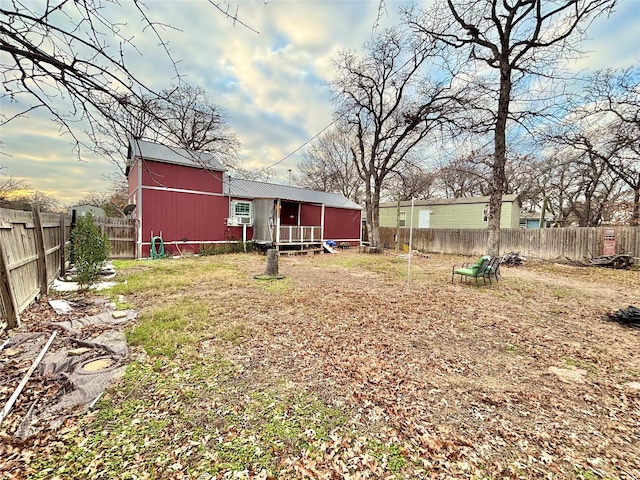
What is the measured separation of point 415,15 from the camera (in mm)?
8844

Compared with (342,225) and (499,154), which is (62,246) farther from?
(342,225)

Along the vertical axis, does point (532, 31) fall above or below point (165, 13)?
above

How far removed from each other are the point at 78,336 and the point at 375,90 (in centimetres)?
1685

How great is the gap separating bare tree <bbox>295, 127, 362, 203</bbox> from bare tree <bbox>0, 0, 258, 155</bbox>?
86.4ft

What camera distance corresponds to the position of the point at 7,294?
141 inches

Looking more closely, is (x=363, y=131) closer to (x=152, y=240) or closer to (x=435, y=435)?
(x=152, y=240)

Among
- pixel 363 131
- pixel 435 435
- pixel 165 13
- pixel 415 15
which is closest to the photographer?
pixel 435 435

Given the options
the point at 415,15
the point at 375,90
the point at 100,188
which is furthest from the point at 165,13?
the point at 100,188

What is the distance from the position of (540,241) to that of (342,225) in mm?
11490

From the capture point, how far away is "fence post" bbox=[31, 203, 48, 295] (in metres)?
5.10

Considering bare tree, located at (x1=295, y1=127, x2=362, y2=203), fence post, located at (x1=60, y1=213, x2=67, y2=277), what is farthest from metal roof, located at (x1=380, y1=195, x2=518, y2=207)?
fence post, located at (x1=60, y1=213, x2=67, y2=277)

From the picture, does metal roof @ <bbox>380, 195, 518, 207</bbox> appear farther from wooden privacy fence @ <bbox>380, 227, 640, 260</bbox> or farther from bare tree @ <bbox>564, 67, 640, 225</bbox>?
bare tree @ <bbox>564, 67, 640, 225</bbox>

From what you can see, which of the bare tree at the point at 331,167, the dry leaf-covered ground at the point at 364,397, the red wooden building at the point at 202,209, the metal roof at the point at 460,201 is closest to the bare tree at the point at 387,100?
the red wooden building at the point at 202,209

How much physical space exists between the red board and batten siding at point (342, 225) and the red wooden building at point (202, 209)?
5.56 ft
